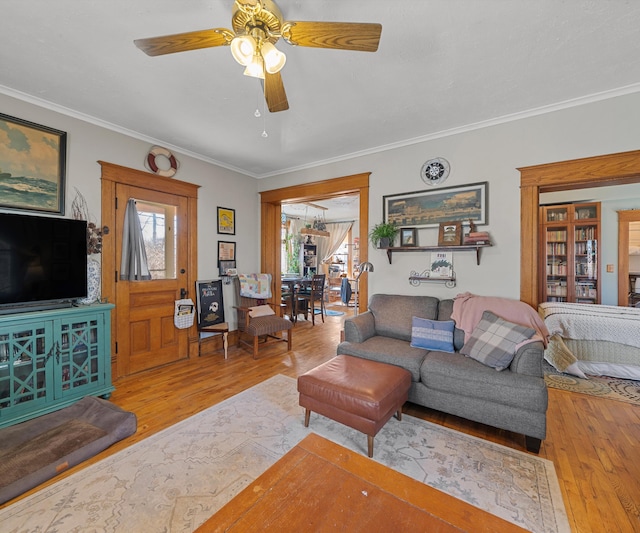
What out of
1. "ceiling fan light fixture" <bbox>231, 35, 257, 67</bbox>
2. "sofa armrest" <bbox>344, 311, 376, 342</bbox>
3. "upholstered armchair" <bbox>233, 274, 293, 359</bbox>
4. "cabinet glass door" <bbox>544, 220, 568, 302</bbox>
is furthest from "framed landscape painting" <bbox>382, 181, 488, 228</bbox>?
"cabinet glass door" <bbox>544, 220, 568, 302</bbox>

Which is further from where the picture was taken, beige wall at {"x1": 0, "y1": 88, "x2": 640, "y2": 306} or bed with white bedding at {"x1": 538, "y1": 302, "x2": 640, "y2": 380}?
bed with white bedding at {"x1": 538, "y1": 302, "x2": 640, "y2": 380}

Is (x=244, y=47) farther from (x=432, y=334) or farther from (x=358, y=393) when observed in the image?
(x=432, y=334)

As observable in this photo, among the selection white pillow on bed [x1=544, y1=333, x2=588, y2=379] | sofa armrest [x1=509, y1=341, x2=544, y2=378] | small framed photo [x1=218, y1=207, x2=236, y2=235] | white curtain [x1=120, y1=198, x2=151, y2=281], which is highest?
small framed photo [x1=218, y1=207, x2=236, y2=235]

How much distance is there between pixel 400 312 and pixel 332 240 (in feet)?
20.7

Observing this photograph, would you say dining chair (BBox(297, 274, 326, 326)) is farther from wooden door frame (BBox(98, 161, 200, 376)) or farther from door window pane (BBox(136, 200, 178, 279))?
wooden door frame (BBox(98, 161, 200, 376))

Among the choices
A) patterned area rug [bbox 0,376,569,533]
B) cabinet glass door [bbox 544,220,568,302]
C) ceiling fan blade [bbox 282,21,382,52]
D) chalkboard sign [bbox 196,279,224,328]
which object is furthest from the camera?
cabinet glass door [bbox 544,220,568,302]

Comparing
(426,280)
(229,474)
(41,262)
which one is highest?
(41,262)

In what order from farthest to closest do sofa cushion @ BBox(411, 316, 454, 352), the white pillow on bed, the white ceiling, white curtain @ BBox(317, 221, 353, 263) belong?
white curtain @ BBox(317, 221, 353, 263) → the white pillow on bed → sofa cushion @ BBox(411, 316, 454, 352) → the white ceiling

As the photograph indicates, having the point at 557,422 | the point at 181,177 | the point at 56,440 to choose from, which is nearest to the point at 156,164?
the point at 181,177

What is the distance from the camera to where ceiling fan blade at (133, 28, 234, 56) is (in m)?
1.40

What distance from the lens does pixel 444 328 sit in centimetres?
271

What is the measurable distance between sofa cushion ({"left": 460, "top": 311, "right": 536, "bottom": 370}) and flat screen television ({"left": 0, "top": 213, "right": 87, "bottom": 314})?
3.59 m

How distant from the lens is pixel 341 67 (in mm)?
2102

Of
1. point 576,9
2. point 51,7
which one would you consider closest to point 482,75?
point 576,9
